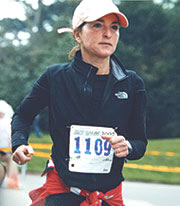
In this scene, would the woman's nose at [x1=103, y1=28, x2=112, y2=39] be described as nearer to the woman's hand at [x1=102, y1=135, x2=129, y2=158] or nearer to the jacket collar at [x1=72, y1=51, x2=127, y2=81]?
the jacket collar at [x1=72, y1=51, x2=127, y2=81]

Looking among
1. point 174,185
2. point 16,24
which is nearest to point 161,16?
point 16,24

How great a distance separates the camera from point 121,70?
240 cm

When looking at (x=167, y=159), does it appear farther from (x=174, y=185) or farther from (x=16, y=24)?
(x=16, y=24)

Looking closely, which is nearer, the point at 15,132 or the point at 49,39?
the point at 15,132

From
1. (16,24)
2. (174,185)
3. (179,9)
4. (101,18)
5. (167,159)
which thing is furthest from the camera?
(16,24)

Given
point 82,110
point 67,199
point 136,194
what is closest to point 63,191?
point 67,199

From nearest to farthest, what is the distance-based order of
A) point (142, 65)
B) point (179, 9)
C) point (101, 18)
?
1. point (101, 18)
2. point (142, 65)
3. point (179, 9)

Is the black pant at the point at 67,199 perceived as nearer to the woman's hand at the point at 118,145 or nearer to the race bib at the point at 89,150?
the race bib at the point at 89,150

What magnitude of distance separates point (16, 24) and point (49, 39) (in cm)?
670

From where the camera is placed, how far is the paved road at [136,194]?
577 centimetres

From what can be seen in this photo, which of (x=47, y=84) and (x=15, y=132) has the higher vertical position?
(x=47, y=84)

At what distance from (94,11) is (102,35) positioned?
0.14m

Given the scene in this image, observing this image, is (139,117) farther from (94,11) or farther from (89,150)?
(94,11)

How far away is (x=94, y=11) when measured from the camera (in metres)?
2.25
